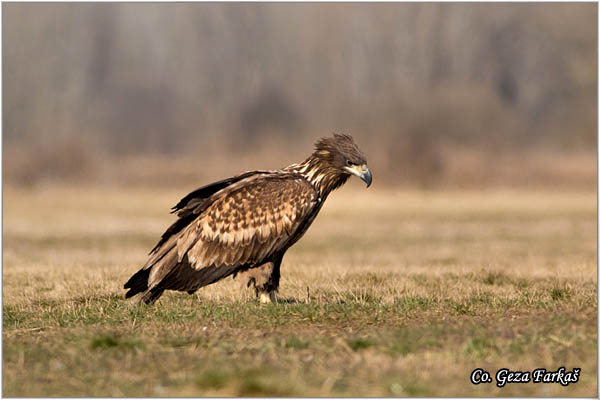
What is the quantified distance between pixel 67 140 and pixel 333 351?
5984 cm

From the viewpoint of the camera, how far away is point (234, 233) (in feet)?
34.6

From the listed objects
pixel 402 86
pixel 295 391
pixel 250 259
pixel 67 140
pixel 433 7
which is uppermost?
pixel 433 7

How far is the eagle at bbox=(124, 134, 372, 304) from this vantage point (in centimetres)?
1051

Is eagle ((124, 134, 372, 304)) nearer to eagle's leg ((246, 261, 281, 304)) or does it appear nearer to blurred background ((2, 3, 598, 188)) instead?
eagle's leg ((246, 261, 281, 304))

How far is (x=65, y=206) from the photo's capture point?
127 ft

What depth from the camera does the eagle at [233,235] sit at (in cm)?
1051

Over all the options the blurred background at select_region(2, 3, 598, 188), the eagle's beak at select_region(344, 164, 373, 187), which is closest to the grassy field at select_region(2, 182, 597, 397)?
the eagle's beak at select_region(344, 164, 373, 187)

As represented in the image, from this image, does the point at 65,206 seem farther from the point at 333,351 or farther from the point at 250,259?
the point at 333,351

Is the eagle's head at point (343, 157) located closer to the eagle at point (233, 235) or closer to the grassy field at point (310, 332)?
the eagle at point (233, 235)

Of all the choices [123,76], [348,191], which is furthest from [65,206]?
[123,76]

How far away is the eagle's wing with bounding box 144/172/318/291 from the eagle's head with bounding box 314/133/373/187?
499 mm

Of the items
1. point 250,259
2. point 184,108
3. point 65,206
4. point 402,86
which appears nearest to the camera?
point 250,259

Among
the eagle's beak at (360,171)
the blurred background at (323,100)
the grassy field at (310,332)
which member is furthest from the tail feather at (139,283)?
the blurred background at (323,100)

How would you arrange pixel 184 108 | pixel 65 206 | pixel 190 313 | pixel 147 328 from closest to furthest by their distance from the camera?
pixel 147 328 → pixel 190 313 → pixel 65 206 → pixel 184 108
